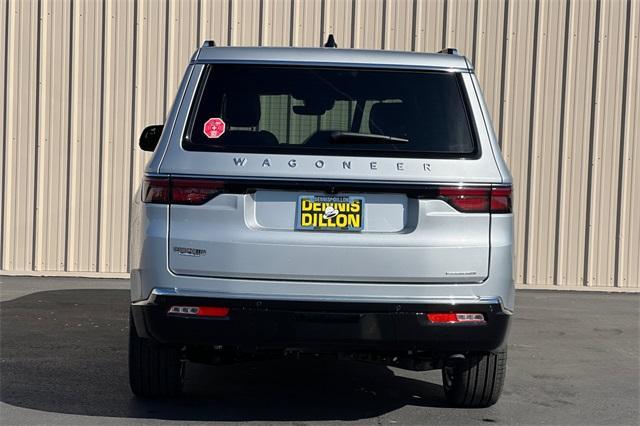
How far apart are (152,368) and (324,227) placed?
4.36 ft

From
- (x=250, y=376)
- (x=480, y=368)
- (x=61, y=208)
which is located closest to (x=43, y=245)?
(x=61, y=208)

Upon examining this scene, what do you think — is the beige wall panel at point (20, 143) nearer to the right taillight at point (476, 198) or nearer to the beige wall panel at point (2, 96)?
the beige wall panel at point (2, 96)

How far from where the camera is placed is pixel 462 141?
476cm

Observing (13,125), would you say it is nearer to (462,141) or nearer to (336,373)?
(336,373)

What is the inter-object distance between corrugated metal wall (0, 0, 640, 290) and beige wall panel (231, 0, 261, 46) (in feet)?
0.04

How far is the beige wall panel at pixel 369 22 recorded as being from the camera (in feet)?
36.3

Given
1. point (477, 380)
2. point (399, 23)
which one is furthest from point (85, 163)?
point (477, 380)

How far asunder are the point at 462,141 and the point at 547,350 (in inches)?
128

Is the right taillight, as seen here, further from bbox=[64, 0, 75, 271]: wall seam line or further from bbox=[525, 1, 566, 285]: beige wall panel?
bbox=[64, 0, 75, 271]: wall seam line

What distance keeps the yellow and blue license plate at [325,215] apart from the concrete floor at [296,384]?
1122mm

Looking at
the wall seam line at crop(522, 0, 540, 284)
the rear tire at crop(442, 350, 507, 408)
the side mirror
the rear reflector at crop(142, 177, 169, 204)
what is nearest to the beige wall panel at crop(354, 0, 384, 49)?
the wall seam line at crop(522, 0, 540, 284)

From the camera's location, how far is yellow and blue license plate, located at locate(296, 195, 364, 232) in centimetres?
461

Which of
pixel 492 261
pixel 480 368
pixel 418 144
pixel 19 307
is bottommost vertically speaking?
pixel 19 307

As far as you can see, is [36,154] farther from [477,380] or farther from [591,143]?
[477,380]
